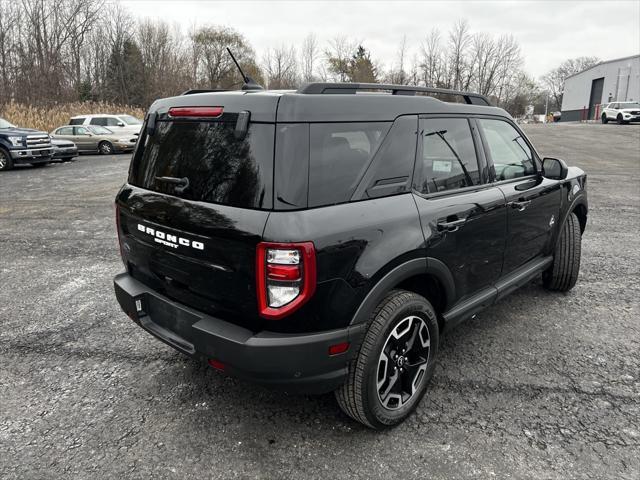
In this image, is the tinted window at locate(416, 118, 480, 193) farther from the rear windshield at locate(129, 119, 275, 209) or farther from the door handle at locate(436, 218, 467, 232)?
the rear windshield at locate(129, 119, 275, 209)

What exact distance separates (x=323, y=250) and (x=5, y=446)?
2075mm

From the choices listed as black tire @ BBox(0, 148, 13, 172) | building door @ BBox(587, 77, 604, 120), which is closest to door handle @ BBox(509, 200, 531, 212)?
black tire @ BBox(0, 148, 13, 172)

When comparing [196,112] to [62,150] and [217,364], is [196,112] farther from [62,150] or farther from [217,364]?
[62,150]

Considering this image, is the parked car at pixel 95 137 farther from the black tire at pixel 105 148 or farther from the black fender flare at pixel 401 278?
the black fender flare at pixel 401 278

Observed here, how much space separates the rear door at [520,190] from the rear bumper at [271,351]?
1797 mm

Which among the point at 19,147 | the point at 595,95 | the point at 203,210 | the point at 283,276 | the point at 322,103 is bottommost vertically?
the point at 19,147

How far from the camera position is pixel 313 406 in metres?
2.86

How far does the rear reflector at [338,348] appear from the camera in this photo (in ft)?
7.32

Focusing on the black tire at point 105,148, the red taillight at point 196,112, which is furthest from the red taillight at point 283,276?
the black tire at point 105,148

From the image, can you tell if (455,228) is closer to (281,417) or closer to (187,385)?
(281,417)

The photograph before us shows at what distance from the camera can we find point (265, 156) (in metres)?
2.18

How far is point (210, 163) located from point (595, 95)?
7076cm

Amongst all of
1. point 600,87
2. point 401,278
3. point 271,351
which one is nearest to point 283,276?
point 271,351

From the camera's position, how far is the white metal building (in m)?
50.9
